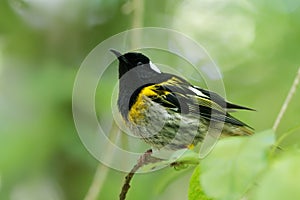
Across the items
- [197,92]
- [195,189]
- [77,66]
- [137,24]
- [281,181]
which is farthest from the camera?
[77,66]

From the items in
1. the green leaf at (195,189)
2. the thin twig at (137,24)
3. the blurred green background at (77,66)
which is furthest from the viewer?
the blurred green background at (77,66)

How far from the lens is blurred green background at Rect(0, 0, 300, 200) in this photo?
200cm

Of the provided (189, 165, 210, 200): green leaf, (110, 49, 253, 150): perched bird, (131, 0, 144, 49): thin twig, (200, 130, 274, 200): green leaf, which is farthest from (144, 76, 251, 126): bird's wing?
(200, 130, 274, 200): green leaf

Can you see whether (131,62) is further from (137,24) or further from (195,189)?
(195,189)

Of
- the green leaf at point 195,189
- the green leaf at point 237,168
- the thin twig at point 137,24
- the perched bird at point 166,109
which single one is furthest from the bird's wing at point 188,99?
the green leaf at point 237,168

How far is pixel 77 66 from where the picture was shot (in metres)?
2.21

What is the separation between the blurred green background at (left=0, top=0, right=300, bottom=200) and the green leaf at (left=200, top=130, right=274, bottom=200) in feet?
4.16

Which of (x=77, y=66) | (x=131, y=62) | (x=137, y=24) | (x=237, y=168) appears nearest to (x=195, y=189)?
(x=237, y=168)

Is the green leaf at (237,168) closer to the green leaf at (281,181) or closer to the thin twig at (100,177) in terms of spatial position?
the green leaf at (281,181)

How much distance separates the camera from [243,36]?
234 cm

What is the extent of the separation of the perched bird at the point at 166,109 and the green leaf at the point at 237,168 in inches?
25.0

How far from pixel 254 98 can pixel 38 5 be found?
0.89 m

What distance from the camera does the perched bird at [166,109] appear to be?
1300 millimetres

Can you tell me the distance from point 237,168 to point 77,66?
1.67 m
